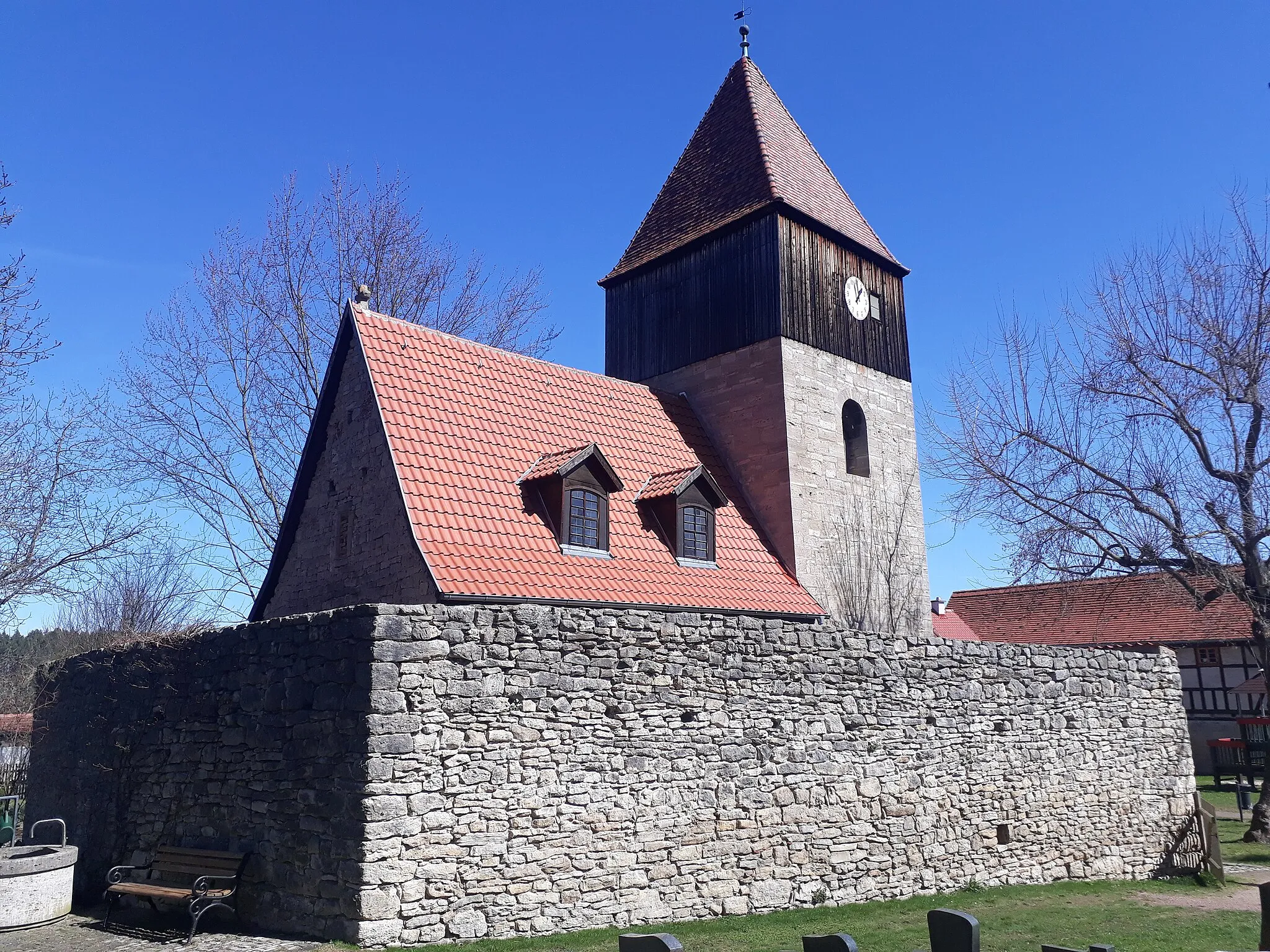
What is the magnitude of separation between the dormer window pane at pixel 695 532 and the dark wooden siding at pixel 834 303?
13.8 feet

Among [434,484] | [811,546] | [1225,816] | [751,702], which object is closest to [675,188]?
[811,546]

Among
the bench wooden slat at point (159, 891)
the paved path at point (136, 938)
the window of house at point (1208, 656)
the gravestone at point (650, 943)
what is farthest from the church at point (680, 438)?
the window of house at point (1208, 656)

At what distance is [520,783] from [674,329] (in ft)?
35.9

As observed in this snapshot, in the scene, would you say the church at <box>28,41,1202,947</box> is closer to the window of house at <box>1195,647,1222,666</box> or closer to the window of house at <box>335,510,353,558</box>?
the window of house at <box>335,510,353,558</box>

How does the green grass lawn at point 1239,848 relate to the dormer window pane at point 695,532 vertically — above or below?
below

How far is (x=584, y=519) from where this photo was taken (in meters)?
11.9

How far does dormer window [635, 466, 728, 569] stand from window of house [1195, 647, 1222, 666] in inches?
777

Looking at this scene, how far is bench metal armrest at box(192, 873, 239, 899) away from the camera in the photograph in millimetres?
7891

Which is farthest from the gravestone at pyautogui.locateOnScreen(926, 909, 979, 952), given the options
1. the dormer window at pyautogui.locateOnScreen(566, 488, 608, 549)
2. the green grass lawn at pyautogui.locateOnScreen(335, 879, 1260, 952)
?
the dormer window at pyautogui.locateOnScreen(566, 488, 608, 549)

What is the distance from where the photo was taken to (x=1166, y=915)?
35.4ft

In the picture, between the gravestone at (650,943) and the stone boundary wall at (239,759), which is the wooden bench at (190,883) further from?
the gravestone at (650,943)

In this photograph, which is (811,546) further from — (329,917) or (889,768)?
(329,917)

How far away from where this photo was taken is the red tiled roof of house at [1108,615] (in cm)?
2547

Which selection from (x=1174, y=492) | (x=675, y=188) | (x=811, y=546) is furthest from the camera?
(x=675, y=188)
